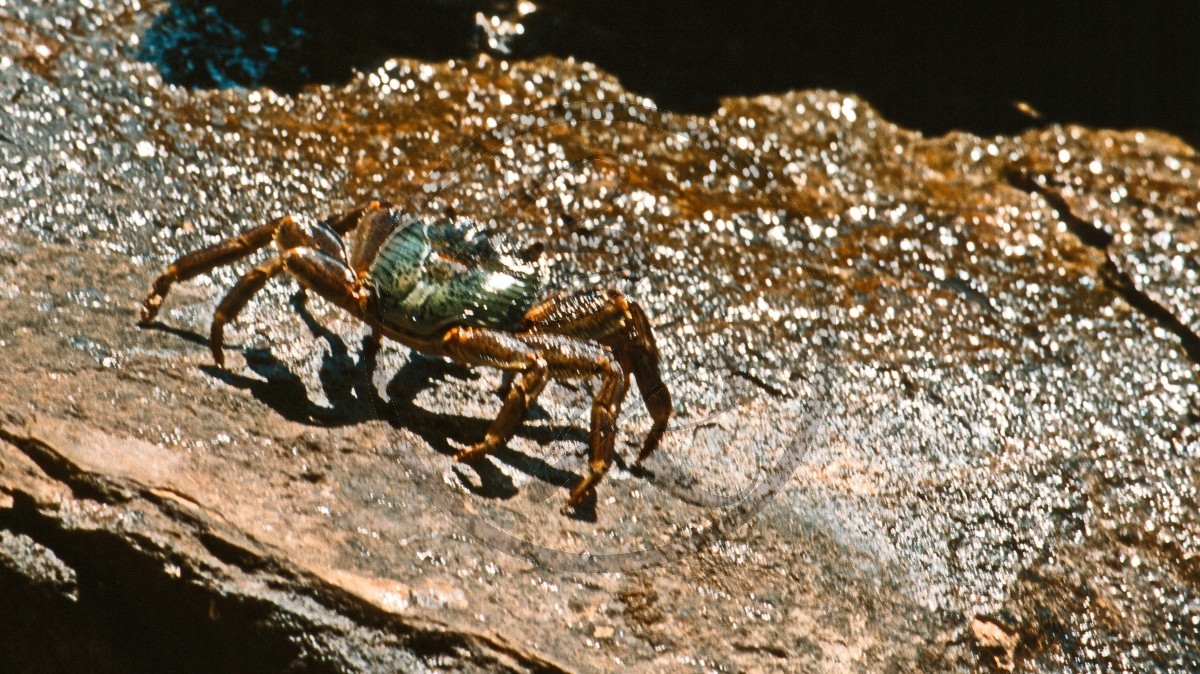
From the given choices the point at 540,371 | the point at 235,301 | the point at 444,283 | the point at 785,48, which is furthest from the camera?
the point at 785,48

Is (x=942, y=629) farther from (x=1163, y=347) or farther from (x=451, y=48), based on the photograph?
(x=451, y=48)

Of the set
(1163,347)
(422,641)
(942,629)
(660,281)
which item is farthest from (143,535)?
(1163,347)

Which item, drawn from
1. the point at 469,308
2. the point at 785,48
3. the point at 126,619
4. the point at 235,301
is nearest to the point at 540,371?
the point at 469,308

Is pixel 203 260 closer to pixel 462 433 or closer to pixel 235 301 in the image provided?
pixel 235 301

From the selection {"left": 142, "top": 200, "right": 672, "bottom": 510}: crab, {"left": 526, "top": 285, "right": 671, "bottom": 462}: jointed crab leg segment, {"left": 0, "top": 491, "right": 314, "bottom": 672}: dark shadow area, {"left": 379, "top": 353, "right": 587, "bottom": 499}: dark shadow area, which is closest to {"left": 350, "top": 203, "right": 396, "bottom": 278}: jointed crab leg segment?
{"left": 142, "top": 200, "right": 672, "bottom": 510}: crab

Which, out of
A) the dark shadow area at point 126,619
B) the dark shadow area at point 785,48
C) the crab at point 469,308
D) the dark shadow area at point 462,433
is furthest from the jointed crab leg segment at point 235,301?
the dark shadow area at point 785,48

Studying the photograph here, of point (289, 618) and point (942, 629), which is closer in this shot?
point (289, 618)
